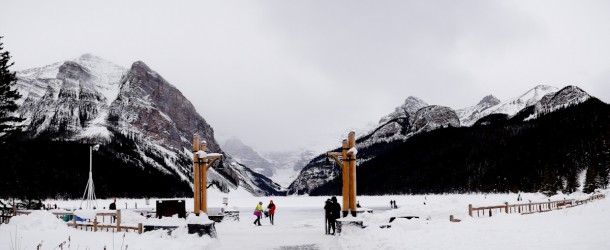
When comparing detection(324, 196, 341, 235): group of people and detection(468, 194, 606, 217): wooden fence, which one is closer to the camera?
detection(324, 196, 341, 235): group of people

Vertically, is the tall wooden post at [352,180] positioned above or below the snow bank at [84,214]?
above

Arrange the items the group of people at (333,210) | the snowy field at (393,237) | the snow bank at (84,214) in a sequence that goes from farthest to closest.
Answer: the snow bank at (84,214), the group of people at (333,210), the snowy field at (393,237)

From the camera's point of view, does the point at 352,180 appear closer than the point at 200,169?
Yes

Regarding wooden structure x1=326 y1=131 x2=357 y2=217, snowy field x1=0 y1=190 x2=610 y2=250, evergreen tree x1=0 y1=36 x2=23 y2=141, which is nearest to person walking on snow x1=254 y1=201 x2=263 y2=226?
snowy field x1=0 y1=190 x2=610 y2=250

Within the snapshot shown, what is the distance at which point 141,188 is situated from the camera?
13975 centimetres

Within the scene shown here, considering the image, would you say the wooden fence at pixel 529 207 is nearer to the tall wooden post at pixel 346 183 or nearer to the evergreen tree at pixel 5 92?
the tall wooden post at pixel 346 183

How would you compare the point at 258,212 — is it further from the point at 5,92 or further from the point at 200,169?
the point at 5,92

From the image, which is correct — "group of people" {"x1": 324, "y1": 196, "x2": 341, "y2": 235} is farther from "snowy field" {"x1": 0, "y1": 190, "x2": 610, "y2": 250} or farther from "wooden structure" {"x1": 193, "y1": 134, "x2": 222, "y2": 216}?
"wooden structure" {"x1": 193, "y1": 134, "x2": 222, "y2": 216}

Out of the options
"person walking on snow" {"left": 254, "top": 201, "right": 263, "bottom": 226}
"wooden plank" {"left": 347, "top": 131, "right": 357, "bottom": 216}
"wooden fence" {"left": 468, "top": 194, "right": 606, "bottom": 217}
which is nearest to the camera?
"wooden plank" {"left": 347, "top": 131, "right": 357, "bottom": 216}

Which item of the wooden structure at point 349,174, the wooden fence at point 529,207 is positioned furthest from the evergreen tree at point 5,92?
the wooden fence at point 529,207

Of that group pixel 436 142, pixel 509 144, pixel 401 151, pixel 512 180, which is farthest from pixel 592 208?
pixel 401 151

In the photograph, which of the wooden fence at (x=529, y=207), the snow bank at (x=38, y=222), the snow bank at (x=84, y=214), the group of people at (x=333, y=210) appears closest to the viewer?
the snow bank at (x=38, y=222)

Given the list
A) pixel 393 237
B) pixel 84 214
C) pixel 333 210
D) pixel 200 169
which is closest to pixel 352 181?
pixel 333 210

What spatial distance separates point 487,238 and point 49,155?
133 metres
